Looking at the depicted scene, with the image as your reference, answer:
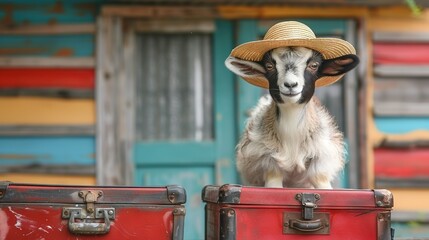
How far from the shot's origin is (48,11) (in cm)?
682

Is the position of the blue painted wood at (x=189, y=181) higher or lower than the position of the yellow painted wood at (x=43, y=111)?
lower

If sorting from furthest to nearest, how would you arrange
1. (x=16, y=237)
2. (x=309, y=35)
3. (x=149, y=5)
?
(x=149, y=5), (x=309, y=35), (x=16, y=237)

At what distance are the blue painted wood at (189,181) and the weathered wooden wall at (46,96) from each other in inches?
17.6

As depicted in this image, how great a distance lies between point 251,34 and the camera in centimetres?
687

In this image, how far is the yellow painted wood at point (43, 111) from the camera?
673 cm

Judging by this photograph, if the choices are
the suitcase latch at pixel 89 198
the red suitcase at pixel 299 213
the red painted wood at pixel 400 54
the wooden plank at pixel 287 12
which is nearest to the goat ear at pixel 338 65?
the red suitcase at pixel 299 213

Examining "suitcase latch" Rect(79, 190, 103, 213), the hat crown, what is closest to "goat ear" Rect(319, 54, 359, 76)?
the hat crown

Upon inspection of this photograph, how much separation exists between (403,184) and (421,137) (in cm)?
43

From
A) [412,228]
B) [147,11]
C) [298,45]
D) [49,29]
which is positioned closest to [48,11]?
[49,29]

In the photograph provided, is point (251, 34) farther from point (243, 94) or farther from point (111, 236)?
point (111, 236)

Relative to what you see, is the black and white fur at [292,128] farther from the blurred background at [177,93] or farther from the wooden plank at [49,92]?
the wooden plank at [49,92]

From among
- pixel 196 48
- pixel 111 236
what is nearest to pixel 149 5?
pixel 196 48

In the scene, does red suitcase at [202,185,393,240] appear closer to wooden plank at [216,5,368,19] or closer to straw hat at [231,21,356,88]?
straw hat at [231,21,356,88]

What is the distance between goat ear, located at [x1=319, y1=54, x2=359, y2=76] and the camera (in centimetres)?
427
